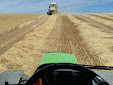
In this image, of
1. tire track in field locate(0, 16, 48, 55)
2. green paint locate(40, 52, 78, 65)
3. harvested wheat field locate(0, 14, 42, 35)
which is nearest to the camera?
green paint locate(40, 52, 78, 65)

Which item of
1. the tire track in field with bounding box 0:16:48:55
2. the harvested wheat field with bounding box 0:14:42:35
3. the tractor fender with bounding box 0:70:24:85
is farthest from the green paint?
the harvested wheat field with bounding box 0:14:42:35

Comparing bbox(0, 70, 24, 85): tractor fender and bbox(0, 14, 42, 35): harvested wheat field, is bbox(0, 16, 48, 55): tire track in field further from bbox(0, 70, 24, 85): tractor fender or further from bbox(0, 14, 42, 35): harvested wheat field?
bbox(0, 70, 24, 85): tractor fender

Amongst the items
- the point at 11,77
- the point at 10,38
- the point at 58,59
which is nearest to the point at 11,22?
the point at 10,38

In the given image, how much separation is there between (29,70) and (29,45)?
3.58 meters

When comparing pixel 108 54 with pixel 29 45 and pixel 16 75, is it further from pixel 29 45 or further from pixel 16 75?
pixel 16 75

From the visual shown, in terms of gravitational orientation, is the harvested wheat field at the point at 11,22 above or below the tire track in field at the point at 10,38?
above

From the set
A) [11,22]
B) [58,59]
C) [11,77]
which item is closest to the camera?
[58,59]

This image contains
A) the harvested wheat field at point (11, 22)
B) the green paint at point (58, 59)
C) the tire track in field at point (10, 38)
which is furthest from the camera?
the harvested wheat field at point (11, 22)

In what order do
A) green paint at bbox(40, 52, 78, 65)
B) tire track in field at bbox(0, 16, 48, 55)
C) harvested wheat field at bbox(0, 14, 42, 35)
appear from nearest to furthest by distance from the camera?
green paint at bbox(40, 52, 78, 65) < tire track in field at bbox(0, 16, 48, 55) < harvested wheat field at bbox(0, 14, 42, 35)

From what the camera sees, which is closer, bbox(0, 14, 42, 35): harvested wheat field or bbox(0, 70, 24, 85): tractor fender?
bbox(0, 70, 24, 85): tractor fender

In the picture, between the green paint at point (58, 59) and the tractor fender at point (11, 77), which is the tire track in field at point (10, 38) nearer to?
the tractor fender at point (11, 77)

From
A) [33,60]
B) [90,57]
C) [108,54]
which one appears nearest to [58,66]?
[33,60]

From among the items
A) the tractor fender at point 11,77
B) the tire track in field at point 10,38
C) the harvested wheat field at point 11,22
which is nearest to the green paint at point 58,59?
the tractor fender at point 11,77

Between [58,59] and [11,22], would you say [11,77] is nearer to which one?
[58,59]
